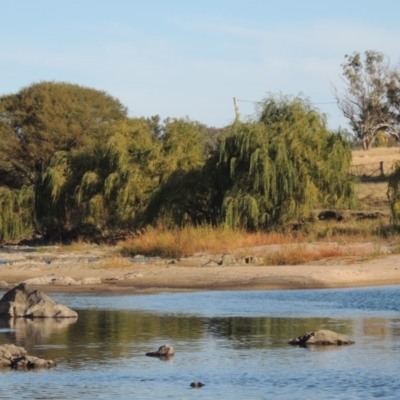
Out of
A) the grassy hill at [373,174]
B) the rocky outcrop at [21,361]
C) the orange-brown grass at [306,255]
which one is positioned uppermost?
the grassy hill at [373,174]

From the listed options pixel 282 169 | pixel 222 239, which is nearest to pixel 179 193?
pixel 282 169

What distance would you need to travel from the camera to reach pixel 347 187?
47.0 meters

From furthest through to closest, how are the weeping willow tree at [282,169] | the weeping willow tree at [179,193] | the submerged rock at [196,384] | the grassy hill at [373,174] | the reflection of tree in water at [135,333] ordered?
the grassy hill at [373,174], the weeping willow tree at [179,193], the weeping willow tree at [282,169], the reflection of tree in water at [135,333], the submerged rock at [196,384]

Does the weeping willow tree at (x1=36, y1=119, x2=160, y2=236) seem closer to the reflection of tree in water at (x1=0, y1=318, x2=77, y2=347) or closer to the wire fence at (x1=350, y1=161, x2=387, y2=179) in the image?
the wire fence at (x1=350, y1=161, x2=387, y2=179)

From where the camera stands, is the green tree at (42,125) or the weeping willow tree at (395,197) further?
the green tree at (42,125)

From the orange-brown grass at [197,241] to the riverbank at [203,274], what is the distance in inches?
44.8

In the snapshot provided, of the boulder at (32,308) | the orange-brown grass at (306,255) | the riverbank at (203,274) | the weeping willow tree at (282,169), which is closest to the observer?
the boulder at (32,308)

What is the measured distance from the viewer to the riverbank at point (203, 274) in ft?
103

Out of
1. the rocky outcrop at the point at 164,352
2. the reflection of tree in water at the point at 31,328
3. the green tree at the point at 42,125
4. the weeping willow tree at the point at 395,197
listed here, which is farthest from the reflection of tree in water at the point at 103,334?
the green tree at the point at 42,125

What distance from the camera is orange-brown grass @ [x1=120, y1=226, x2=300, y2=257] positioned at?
40.6 metres

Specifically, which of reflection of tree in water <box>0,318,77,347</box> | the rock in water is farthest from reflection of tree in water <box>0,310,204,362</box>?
the rock in water

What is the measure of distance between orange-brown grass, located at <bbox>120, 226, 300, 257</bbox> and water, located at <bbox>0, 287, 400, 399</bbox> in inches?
511

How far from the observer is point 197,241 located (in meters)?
40.8

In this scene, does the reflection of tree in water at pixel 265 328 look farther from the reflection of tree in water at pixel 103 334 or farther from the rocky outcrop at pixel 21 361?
the rocky outcrop at pixel 21 361
